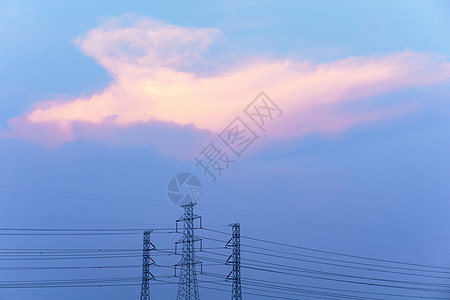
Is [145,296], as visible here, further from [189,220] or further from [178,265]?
[189,220]

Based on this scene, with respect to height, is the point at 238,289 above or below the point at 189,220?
below

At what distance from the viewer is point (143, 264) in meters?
42.9

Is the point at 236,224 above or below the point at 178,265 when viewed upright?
above

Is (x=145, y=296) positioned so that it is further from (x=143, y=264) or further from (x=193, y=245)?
(x=193, y=245)

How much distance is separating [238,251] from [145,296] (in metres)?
7.23

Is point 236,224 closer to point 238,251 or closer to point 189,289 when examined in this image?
point 238,251

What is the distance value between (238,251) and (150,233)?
6420mm

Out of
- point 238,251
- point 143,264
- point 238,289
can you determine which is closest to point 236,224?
point 238,251

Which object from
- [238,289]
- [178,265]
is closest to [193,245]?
[178,265]

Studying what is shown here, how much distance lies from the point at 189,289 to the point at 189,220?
4842mm

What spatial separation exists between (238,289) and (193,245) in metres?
4.52

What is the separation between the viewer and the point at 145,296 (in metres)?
42.3

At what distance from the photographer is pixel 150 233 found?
43.3m

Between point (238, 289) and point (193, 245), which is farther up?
point (193, 245)
